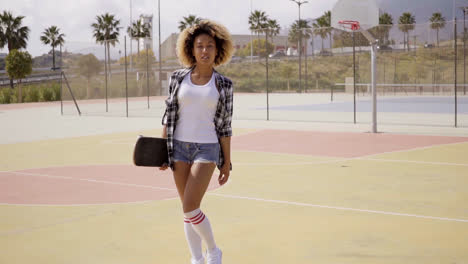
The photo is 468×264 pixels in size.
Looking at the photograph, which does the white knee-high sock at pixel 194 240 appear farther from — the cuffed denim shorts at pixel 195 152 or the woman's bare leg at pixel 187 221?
the cuffed denim shorts at pixel 195 152

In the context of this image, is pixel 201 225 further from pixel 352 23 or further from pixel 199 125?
pixel 352 23

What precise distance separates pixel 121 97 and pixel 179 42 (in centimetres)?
2802

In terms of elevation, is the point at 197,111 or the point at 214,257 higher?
the point at 197,111

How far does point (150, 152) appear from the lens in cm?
502

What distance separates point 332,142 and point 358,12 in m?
6.70

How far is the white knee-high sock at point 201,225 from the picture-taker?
4.95m

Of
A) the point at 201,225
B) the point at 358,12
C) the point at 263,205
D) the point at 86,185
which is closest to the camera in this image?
the point at 201,225

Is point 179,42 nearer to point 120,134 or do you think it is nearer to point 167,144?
point 167,144

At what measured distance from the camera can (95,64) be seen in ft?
93.6

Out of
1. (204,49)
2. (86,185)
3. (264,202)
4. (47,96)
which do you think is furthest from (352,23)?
(47,96)

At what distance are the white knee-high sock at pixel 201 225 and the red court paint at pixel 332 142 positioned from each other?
805 centimetres

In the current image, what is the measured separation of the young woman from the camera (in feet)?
16.1

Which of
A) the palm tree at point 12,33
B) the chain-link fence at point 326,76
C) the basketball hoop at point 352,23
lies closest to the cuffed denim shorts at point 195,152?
the chain-link fence at point 326,76

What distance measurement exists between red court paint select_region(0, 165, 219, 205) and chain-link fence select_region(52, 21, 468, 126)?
10.6m
